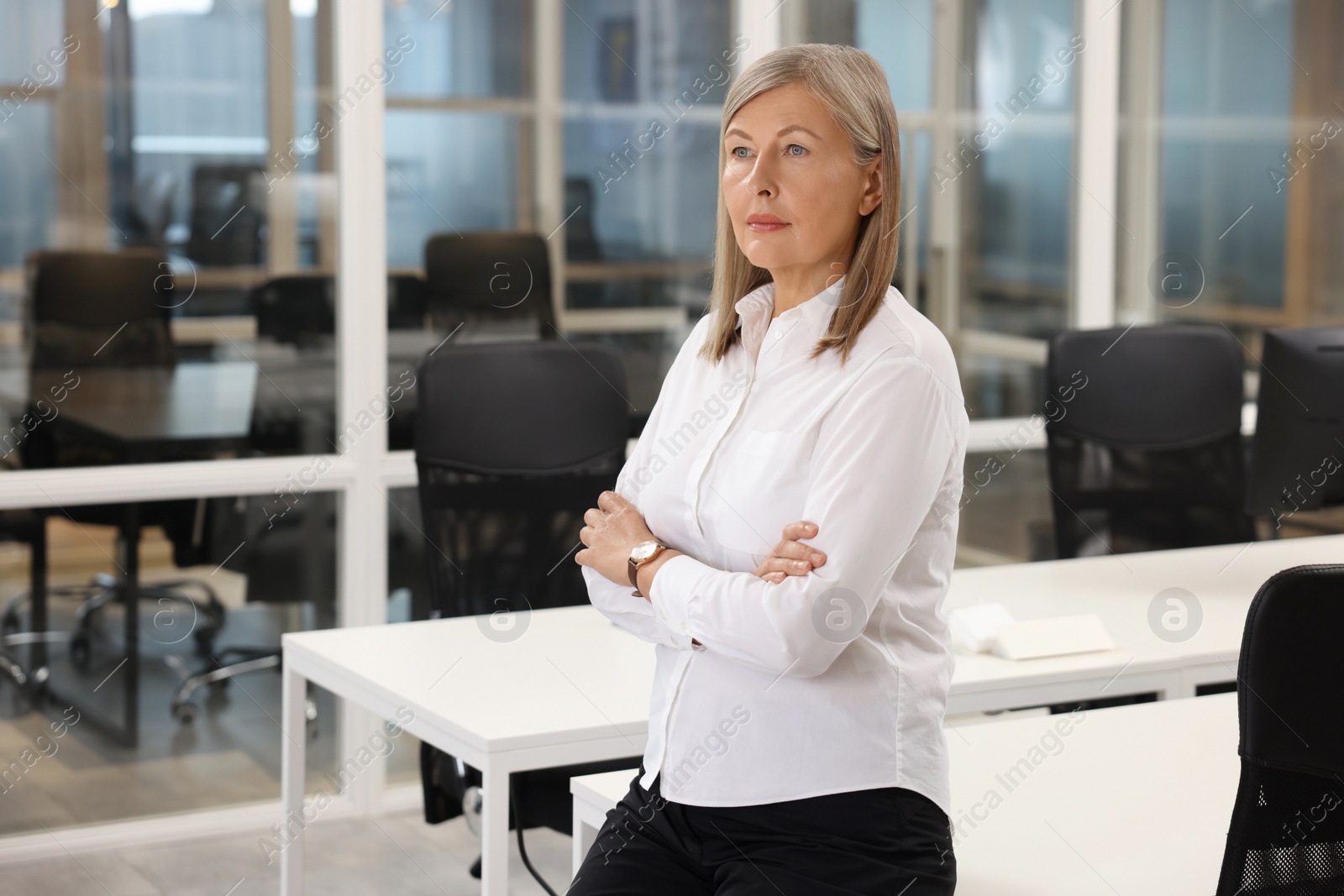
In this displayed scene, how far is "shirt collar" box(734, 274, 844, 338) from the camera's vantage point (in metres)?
1.64

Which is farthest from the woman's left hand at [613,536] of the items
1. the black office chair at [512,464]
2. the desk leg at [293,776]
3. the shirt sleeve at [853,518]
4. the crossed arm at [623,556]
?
the black office chair at [512,464]

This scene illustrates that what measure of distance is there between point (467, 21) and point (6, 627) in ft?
5.98

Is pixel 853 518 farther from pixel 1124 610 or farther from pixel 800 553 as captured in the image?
pixel 1124 610

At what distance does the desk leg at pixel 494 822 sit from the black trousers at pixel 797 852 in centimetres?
36

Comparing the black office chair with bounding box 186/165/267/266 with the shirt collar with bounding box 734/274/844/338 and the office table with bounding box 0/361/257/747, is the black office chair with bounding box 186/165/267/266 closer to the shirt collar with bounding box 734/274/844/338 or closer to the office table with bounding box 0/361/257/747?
the office table with bounding box 0/361/257/747

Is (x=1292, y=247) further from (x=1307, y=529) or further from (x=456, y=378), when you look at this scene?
(x=456, y=378)

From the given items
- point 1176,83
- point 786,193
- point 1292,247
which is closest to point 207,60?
point 786,193

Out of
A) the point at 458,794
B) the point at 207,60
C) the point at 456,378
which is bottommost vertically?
the point at 458,794

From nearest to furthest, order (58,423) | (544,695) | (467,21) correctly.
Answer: (544,695) < (58,423) < (467,21)

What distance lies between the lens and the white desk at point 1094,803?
1.62 meters

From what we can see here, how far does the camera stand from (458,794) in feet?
8.49

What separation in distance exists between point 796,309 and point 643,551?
0.33 meters

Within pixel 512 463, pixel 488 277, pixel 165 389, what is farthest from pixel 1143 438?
pixel 165 389

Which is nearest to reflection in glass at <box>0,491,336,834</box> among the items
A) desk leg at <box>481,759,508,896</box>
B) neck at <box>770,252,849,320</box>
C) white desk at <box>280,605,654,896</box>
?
white desk at <box>280,605,654,896</box>
